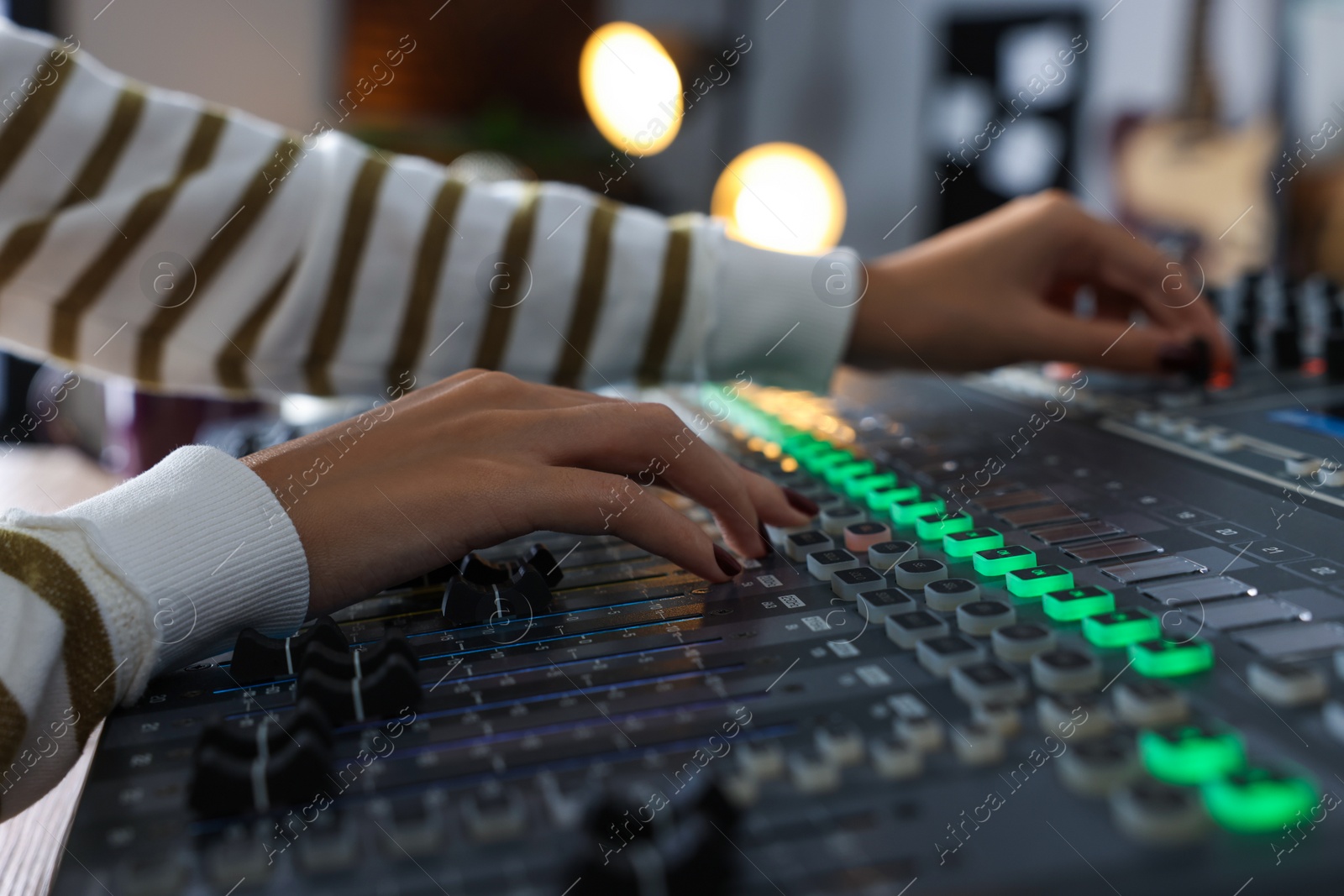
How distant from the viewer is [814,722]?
12.6 inches

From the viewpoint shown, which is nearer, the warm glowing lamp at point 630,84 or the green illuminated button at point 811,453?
the green illuminated button at point 811,453

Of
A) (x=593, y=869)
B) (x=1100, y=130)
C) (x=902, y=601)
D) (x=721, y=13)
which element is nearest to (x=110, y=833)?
(x=593, y=869)

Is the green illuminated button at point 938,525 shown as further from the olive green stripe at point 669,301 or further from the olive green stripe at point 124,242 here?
the olive green stripe at point 124,242

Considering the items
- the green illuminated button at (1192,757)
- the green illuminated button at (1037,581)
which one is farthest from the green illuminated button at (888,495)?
the green illuminated button at (1192,757)

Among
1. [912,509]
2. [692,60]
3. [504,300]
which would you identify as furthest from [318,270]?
[692,60]

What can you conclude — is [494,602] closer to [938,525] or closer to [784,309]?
[938,525]

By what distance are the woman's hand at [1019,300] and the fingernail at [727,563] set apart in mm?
457

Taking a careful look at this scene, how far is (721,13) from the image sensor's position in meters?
4.16

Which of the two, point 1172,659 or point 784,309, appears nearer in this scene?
point 1172,659

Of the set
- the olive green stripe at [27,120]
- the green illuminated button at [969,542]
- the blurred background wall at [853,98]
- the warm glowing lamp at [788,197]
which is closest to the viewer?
the green illuminated button at [969,542]

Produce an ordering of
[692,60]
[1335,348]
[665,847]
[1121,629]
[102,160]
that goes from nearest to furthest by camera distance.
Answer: [665,847]
[1121,629]
[1335,348]
[102,160]
[692,60]

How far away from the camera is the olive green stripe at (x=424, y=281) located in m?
0.85

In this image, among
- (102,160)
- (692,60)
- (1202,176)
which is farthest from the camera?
(692,60)

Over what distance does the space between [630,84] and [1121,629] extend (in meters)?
2.94
